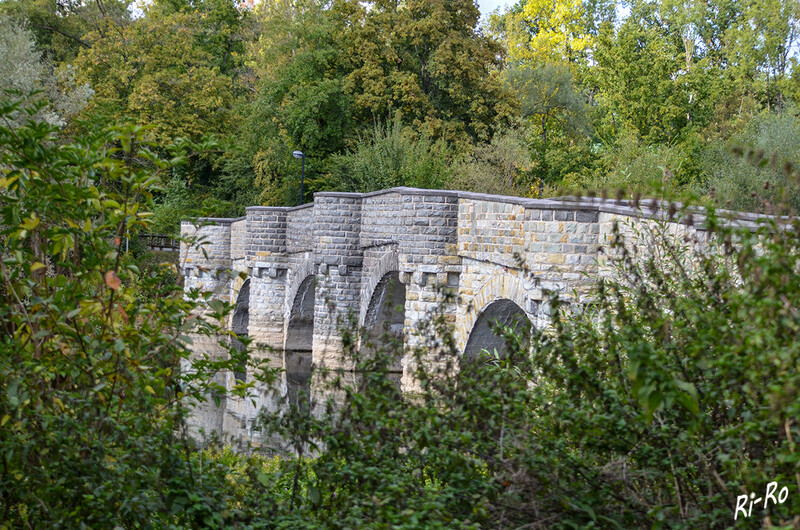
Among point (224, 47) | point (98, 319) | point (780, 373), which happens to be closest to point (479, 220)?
point (98, 319)

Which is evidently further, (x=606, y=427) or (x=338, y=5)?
(x=338, y=5)

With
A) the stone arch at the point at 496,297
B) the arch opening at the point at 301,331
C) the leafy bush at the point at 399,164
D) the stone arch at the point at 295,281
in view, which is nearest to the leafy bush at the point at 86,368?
the stone arch at the point at 496,297

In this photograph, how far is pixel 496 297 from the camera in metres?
11.6

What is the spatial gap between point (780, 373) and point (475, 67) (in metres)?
26.3

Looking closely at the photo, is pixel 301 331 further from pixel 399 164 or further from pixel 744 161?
pixel 744 161

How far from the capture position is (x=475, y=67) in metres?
28.2

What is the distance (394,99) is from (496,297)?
1838cm

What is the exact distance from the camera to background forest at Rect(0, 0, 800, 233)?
971 inches

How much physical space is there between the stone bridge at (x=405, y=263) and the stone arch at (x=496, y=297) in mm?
20

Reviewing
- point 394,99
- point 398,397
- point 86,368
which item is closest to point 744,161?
point 394,99

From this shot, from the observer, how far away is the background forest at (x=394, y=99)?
24672 millimetres

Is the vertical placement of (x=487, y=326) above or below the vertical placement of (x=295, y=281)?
below

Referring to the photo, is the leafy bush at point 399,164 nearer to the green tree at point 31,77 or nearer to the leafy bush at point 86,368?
the green tree at point 31,77

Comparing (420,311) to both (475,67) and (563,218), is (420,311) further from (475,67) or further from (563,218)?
(475,67)
